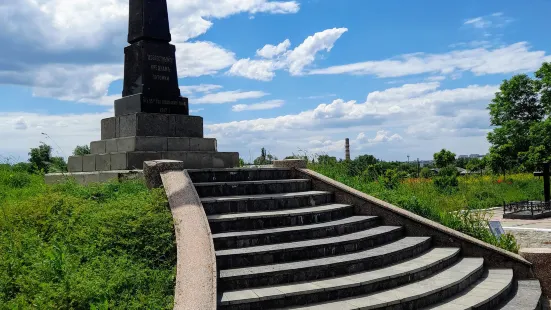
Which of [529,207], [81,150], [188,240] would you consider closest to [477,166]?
[529,207]

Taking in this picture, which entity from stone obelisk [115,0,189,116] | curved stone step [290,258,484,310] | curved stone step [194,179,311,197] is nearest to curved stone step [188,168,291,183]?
curved stone step [194,179,311,197]

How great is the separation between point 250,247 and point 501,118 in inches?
1615

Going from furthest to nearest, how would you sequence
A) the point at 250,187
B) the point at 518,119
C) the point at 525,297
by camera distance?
the point at 518,119 → the point at 250,187 → the point at 525,297

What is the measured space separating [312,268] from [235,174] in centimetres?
322

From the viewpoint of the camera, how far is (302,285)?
549 cm

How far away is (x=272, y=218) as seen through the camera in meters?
6.96

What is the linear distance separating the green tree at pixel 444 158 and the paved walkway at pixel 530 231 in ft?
91.9

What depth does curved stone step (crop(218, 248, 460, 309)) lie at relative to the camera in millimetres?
5008

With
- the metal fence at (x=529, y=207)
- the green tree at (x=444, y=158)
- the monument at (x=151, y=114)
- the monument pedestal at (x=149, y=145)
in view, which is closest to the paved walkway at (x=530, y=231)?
the metal fence at (x=529, y=207)

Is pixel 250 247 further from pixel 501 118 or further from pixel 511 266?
pixel 501 118

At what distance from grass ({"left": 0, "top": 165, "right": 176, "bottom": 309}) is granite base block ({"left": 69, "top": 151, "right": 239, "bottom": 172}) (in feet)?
6.24

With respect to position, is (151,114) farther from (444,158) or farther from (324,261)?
(444,158)

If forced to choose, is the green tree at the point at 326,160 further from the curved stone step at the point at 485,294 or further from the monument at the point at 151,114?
the curved stone step at the point at 485,294

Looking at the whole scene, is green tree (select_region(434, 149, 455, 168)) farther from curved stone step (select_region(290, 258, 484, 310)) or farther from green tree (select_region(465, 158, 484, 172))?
curved stone step (select_region(290, 258, 484, 310))
